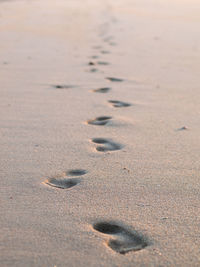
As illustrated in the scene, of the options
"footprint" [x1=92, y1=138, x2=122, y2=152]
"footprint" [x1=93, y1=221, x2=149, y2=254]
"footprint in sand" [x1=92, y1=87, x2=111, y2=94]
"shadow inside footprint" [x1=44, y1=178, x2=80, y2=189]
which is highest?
"footprint in sand" [x1=92, y1=87, x2=111, y2=94]

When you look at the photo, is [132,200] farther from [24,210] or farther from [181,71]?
[181,71]

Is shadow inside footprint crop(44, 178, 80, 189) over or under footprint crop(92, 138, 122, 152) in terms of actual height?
under

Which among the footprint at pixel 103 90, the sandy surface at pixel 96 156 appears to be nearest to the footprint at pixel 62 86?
the sandy surface at pixel 96 156

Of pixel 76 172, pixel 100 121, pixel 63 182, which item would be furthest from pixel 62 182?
pixel 100 121

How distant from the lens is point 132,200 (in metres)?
1.86

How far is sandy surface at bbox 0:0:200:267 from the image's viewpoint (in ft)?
5.17

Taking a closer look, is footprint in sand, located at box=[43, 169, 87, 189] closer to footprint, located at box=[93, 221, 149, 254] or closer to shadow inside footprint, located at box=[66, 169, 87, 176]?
shadow inside footprint, located at box=[66, 169, 87, 176]

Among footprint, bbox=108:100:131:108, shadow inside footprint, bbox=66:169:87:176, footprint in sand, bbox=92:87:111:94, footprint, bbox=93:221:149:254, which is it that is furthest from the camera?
footprint in sand, bbox=92:87:111:94

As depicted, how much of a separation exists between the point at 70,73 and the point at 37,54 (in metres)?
0.93

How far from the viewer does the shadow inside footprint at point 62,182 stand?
6.46 ft

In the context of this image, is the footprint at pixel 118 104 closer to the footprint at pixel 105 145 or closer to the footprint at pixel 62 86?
the footprint at pixel 62 86

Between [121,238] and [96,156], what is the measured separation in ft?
2.24

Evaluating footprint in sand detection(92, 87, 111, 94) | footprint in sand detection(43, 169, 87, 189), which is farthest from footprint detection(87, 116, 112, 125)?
footprint in sand detection(43, 169, 87, 189)

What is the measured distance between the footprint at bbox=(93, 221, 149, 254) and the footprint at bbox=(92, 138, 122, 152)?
27.3 inches
